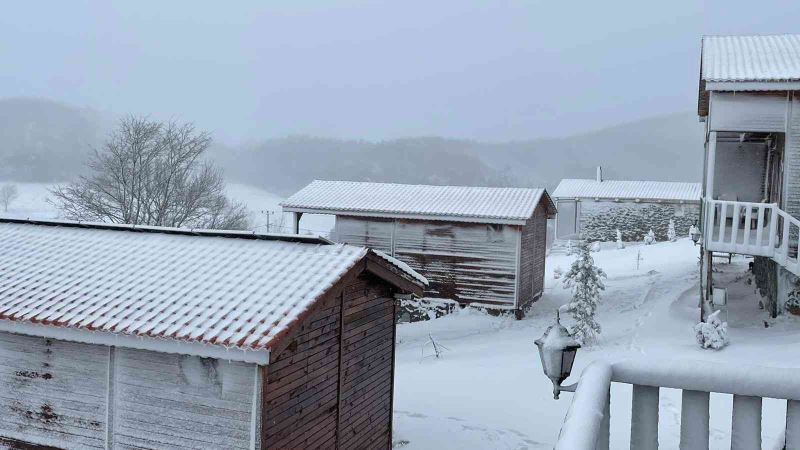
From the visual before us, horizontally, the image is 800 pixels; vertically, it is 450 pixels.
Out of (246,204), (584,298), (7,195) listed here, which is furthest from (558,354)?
(7,195)

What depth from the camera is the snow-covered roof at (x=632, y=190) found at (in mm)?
39000

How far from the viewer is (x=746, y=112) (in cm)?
1467

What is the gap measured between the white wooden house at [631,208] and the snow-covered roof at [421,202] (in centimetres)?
1538

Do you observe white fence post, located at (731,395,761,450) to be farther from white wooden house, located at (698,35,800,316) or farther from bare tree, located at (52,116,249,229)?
bare tree, located at (52,116,249,229)

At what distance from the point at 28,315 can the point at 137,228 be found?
2911 millimetres

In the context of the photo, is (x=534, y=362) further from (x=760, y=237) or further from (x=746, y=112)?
(x=746, y=112)

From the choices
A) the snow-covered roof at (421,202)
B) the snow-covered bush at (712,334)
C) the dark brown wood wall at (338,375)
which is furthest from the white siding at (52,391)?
the snow-covered roof at (421,202)

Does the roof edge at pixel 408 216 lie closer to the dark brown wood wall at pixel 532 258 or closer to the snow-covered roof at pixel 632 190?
the dark brown wood wall at pixel 532 258

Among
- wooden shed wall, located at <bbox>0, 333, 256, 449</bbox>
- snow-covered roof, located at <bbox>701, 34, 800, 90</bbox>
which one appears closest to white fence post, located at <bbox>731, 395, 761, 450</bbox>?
wooden shed wall, located at <bbox>0, 333, 256, 449</bbox>

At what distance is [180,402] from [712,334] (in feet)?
34.2

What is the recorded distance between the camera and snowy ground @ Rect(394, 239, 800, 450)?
11258 millimetres

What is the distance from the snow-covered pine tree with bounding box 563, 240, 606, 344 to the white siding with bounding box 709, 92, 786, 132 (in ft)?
15.0

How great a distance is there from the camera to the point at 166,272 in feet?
27.7

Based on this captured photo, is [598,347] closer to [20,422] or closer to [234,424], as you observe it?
[234,424]
